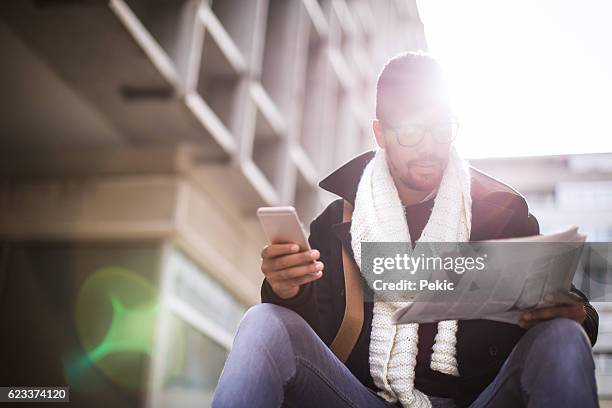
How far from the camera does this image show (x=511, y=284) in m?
1.77

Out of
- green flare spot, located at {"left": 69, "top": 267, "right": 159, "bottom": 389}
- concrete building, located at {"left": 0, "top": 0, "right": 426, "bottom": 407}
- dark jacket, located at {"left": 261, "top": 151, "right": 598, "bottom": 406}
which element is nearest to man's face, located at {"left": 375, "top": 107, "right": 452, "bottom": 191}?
dark jacket, located at {"left": 261, "top": 151, "right": 598, "bottom": 406}

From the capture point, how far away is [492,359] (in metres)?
2.00

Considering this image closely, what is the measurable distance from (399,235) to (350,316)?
273 mm

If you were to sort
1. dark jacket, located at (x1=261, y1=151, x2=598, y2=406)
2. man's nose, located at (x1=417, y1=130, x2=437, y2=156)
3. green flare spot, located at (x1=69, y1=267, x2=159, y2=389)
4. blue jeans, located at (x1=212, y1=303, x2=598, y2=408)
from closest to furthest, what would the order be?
blue jeans, located at (x1=212, y1=303, x2=598, y2=408) < dark jacket, located at (x1=261, y1=151, x2=598, y2=406) < man's nose, located at (x1=417, y1=130, x2=437, y2=156) < green flare spot, located at (x1=69, y1=267, x2=159, y2=389)

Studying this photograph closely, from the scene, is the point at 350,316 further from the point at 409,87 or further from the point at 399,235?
the point at 409,87

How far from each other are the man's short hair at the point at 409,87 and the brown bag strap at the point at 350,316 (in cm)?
47

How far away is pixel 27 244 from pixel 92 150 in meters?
0.98

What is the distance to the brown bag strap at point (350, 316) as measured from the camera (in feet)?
6.84

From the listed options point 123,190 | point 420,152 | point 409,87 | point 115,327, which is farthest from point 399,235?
point 123,190

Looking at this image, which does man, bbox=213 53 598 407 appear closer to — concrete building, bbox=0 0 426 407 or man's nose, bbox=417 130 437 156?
man's nose, bbox=417 130 437 156

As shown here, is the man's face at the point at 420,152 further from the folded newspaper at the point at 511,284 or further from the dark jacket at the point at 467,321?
the folded newspaper at the point at 511,284

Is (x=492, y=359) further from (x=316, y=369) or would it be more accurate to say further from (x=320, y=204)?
(x=320, y=204)

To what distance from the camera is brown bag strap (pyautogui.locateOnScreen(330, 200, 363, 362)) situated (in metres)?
2.08

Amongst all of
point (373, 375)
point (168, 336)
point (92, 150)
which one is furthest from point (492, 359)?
point (92, 150)
